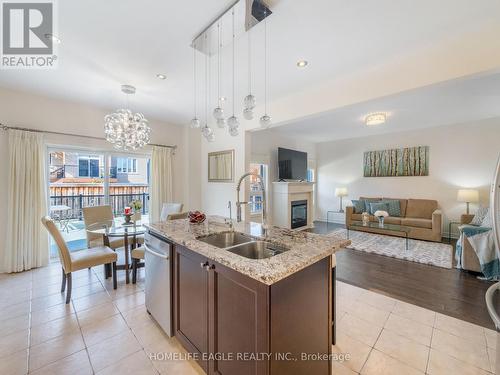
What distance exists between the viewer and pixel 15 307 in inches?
89.8

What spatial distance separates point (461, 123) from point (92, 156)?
791 cm

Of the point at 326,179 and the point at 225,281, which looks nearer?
the point at 225,281

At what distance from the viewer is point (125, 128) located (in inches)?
110

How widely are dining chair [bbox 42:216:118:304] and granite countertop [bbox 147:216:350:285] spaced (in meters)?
1.07

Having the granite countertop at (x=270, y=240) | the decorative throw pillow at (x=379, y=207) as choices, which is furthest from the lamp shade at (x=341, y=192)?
the granite countertop at (x=270, y=240)

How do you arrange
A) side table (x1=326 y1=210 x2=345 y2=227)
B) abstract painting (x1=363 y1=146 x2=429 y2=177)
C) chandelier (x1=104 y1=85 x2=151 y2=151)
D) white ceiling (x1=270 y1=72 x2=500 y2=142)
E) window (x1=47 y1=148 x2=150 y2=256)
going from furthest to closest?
side table (x1=326 y1=210 x2=345 y2=227)
abstract painting (x1=363 y1=146 x2=429 y2=177)
window (x1=47 y1=148 x2=150 y2=256)
white ceiling (x1=270 y1=72 x2=500 y2=142)
chandelier (x1=104 y1=85 x2=151 y2=151)

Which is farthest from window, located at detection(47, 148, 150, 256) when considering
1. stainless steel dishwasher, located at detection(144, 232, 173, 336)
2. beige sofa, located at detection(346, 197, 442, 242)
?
beige sofa, located at detection(346, 197, 442, 242)

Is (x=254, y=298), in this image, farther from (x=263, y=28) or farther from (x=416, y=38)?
(x=416, y=38)

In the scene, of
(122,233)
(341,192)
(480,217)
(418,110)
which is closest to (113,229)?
(122,233)

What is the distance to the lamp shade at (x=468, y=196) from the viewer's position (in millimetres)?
4473

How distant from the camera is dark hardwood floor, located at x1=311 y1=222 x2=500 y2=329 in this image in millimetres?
2262

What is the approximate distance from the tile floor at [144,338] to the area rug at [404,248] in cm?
169

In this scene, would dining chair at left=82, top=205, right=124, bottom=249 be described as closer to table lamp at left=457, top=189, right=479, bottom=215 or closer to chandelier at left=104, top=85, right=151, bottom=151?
chandelier at left=104, top=85, right=151, bottom=151

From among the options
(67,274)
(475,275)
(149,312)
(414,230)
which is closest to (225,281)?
(149,312)
